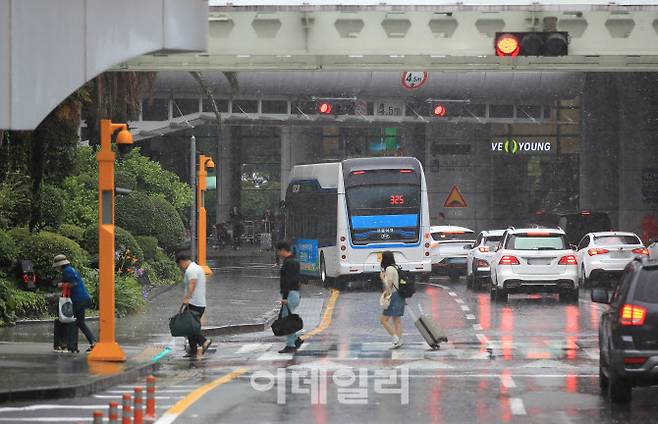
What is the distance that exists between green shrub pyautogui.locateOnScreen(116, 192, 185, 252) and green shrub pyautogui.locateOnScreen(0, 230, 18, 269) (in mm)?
11929

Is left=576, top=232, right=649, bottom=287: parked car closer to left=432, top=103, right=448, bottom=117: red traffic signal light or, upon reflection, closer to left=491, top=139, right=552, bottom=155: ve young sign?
left=432, top=103, right=448, bottom=117: red traffic signal light

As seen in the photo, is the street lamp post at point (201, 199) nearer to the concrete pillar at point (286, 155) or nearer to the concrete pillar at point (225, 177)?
the concrete pillar at point (286, 155)

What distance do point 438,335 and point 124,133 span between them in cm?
556

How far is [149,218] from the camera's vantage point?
4028cm

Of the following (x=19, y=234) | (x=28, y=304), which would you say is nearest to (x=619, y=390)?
(x=28, y=304)

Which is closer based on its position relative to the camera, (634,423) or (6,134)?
(634,423)

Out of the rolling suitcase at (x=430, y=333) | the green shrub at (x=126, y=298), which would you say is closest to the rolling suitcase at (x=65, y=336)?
the rolling suitcase at (x=430, y=333)

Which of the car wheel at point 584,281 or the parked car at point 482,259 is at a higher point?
the parked car at point 482,259

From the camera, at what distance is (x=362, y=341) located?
23656 millimetres

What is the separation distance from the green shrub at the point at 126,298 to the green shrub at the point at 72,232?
2.98 metres

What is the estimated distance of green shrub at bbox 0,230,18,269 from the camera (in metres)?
27.0

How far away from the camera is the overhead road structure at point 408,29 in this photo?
79.9 feet

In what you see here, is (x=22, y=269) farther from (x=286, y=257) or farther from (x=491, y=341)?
(x=491, y=341)

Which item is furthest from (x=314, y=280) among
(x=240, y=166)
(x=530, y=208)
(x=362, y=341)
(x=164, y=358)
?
(x=240, y=166)
